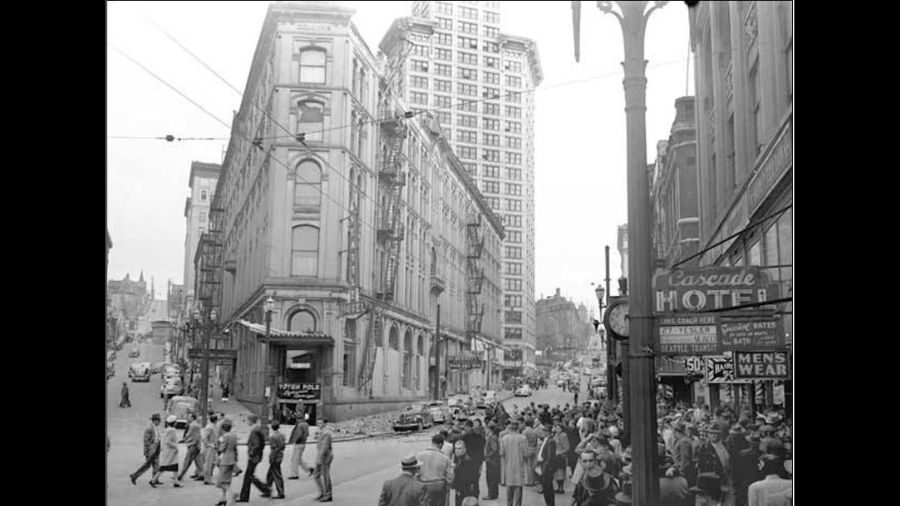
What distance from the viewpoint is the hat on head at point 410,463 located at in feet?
19.8

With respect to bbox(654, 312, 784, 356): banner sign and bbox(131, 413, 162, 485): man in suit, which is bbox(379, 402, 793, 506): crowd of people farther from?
bbox(131, 413, 162, 485): man in suit

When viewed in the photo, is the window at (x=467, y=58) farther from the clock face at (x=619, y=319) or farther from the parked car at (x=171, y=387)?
the parked car at (x=171, y=387)


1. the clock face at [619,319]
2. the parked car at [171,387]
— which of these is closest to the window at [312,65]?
the parked car at [171,387]

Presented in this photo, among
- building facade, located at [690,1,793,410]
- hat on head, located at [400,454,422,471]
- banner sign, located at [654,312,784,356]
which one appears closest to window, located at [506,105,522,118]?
building facade, located at [690,1,793,410]

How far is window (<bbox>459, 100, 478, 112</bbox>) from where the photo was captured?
682cm

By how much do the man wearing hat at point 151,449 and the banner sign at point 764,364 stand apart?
173 inches

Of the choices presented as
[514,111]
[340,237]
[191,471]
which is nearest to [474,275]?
[340,237]

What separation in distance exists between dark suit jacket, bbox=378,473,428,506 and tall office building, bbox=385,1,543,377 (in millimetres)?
1716
